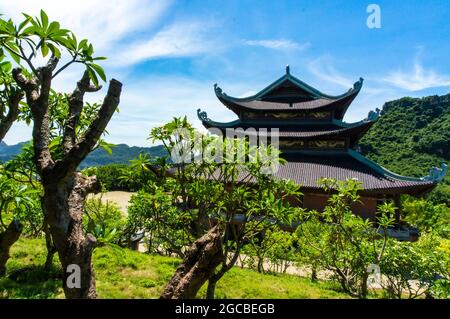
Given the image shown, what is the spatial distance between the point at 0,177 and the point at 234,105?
21.8 meters

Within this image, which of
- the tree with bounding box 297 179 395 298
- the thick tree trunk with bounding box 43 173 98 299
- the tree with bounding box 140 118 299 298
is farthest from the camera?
the tree with bounding box 297 179 395 298

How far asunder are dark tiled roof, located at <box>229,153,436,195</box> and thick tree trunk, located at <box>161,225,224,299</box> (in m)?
12.4

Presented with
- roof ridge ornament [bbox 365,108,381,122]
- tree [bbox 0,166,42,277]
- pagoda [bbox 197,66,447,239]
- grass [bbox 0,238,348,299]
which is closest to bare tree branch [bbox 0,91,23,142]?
tree [bbox 0,166,42,277]

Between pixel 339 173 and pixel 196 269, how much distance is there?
17063mm

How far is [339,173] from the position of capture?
17609mm

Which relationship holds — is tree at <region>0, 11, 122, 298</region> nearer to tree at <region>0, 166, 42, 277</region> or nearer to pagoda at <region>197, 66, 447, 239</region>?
tree at <region>0, 166, 42, 277</region>

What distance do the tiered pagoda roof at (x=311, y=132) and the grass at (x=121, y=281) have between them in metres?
9.20

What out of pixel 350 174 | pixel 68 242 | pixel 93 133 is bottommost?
pixel 68 242

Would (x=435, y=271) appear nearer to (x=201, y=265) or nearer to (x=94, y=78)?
(x=201, y=265)

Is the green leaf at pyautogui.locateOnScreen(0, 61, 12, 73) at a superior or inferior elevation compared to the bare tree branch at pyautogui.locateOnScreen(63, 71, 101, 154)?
superior

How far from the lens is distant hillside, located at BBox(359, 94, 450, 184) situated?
6328 cm

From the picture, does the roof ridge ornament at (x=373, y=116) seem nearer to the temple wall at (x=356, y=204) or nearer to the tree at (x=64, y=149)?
the temple wall at (x=356, y=204)

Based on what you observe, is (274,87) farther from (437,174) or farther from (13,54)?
(13,54)

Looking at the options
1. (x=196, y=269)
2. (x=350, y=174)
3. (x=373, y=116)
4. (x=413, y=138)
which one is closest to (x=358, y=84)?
(x=373, y=116)
